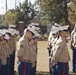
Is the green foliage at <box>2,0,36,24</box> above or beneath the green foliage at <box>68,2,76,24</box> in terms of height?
above

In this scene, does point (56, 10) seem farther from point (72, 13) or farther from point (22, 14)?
point (22, 14)

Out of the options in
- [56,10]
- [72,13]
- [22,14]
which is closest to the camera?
[72,13]

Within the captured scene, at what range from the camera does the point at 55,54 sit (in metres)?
8.78

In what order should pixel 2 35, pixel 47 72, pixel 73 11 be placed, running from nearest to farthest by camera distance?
pixel 2 35, pixel 47 72, pixel 73 11

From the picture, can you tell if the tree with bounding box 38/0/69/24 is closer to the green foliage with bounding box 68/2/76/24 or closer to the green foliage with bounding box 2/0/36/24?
the green foliage with bounding box 68/2/76/24

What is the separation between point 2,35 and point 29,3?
5013 centimetres

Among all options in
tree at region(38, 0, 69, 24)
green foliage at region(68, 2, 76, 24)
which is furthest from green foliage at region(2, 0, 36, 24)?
green foliage at region(68, 2, 76, 24)

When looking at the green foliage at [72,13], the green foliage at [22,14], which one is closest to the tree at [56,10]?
the green foliage at [72,13]

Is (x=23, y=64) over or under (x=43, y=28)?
under

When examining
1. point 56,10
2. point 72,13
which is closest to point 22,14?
point 56,10

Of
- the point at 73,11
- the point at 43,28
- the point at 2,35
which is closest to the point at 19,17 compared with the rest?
the point at 43,28

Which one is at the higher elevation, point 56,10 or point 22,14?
point 22,14

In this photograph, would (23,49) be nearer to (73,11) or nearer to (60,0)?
(73,11)

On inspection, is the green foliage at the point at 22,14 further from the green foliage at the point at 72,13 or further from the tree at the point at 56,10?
the green foliage at the point at 72,13
